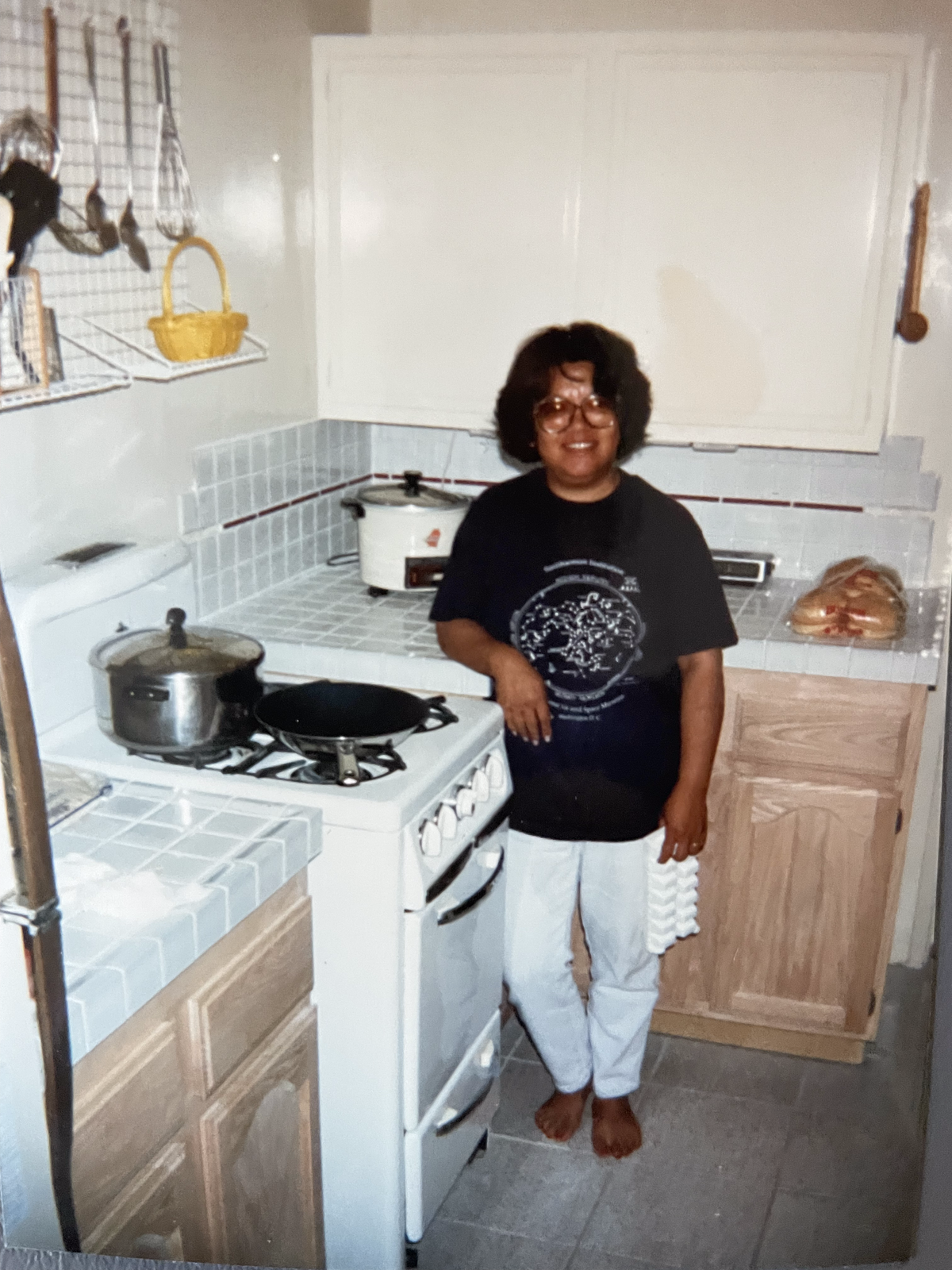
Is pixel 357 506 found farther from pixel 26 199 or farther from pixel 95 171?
pixel 26 199

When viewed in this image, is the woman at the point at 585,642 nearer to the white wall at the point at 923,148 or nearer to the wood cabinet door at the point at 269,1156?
the wood cabinet door at the point at 269,1156

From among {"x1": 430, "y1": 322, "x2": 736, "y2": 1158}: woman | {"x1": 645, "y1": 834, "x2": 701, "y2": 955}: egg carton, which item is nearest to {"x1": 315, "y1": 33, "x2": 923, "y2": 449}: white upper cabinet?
{"x1": 430, "y1": 322, "x2": 736, "y2": 1158}: woman

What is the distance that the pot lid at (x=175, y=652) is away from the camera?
1.59 meters

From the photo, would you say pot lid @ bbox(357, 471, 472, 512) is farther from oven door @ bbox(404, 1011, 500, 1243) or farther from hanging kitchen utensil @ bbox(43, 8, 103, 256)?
oven door @ bbox(404, 1011, 500, 1243)

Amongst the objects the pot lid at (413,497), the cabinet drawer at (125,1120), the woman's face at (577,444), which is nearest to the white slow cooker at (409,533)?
the pot lid at (413,497)

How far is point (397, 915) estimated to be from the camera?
5.22 feet

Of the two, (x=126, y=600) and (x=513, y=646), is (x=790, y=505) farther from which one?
(x=126, y=600)

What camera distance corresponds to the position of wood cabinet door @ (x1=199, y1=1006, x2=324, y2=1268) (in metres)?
1.39

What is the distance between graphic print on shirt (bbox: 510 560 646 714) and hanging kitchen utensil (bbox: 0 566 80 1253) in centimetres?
115

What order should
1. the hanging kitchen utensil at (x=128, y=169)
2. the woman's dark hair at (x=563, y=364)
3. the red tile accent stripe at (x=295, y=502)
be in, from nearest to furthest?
the hanging kitchen utensil at (x=128, y=169) → the woman's dark hair at (x=563, y=364) → the red tile accent stripe at (x=295, y=502)

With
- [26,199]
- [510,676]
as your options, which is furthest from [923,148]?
[26,199]

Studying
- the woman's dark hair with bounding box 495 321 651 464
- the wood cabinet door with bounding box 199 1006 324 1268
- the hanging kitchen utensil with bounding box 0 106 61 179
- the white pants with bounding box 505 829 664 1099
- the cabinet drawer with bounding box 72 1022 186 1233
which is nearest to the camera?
the cabinet drawer with bounding box 72 1022 186 1233

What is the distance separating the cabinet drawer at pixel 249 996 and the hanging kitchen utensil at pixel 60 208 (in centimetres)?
97

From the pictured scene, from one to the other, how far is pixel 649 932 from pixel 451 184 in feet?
4.71
